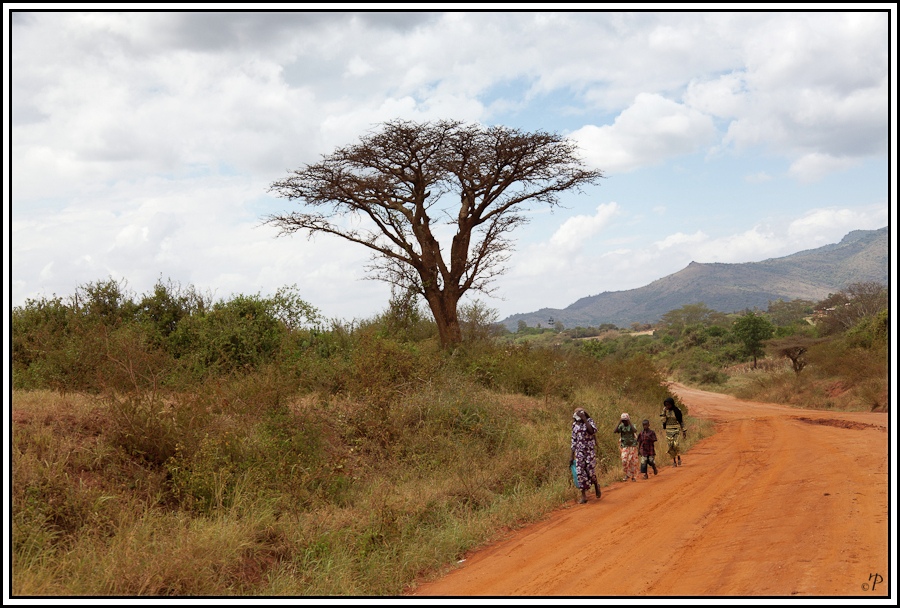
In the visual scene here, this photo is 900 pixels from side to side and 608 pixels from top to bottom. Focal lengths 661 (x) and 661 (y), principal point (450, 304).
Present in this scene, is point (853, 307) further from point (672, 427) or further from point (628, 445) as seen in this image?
point (628, 445)

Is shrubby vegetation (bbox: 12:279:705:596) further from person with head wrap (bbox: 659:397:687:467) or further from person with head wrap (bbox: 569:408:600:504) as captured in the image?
person with head wrap (bbox: 659:397:687:467)

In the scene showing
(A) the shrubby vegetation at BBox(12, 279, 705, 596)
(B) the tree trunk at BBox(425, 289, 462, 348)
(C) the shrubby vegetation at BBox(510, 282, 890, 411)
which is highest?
(B) the tree trunk at BBox(425, 289, 462, 348)

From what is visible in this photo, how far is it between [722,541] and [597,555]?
4.88 feet

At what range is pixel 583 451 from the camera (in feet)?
36.1

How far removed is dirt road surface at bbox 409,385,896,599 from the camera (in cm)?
629

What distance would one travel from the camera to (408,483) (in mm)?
10922

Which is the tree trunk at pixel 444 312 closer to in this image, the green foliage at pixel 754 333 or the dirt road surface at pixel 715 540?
the dirt road surface at pixel 715 540

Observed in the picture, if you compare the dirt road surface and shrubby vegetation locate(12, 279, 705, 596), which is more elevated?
shrubby vegetation locate(12, 279, 705, 596)
